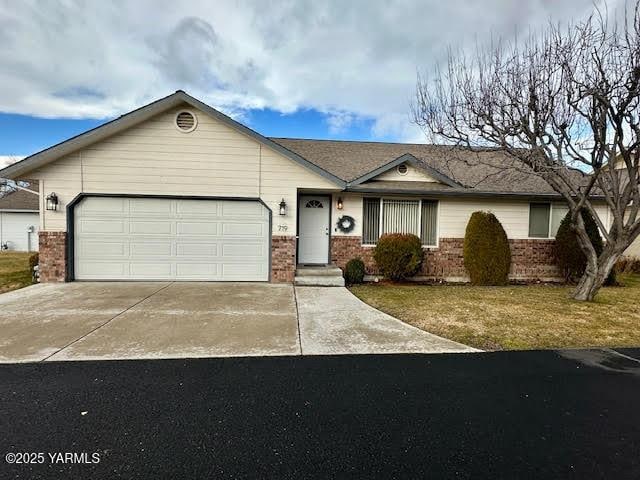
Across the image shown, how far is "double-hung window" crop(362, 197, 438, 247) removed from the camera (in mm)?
10227

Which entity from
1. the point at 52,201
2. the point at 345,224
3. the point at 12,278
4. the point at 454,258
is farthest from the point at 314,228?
the point at 12,278

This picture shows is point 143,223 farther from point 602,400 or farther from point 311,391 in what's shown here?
point 602,400

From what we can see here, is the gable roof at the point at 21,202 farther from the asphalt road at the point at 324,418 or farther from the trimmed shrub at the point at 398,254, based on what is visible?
the asphalt road at the point at 324,418

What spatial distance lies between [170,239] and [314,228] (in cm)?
401

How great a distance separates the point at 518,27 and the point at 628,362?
730cm

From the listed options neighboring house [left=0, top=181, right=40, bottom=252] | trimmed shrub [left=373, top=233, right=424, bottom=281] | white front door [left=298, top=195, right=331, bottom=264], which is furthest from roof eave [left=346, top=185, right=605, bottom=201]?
neighboring house [left=0, top=181, right=40, bottom=252]

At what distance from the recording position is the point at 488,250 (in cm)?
981

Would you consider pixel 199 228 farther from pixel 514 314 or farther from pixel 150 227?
pixel 514 314

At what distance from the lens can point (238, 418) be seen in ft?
9.27

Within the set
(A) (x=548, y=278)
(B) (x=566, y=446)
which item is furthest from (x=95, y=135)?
(A) (x=548, y=278)

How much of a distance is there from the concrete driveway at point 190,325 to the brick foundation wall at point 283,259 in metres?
1.29

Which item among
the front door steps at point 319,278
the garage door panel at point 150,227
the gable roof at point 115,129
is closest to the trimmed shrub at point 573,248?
the front door steps at point 319,278

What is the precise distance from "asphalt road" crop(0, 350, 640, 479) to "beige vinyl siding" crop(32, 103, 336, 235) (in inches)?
229

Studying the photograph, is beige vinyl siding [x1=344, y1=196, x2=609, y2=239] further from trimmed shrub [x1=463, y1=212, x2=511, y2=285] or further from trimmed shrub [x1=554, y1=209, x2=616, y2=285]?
trimmed shrub [x1=554, y1=209, x2=616, y2=285]
